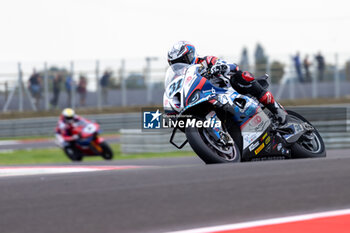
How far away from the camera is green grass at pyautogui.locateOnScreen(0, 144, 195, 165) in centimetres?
1364

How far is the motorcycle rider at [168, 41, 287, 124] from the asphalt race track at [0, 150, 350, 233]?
104 cm

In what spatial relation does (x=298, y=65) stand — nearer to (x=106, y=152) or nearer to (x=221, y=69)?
(x=106, y=152)

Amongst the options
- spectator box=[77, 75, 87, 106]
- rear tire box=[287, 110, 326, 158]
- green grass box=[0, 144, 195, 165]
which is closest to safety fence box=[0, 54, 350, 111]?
spectator box=[77, 75, 87, 106]

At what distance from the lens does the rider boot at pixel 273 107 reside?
604 cm

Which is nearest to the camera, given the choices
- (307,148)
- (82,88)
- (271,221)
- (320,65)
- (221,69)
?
(271,221)

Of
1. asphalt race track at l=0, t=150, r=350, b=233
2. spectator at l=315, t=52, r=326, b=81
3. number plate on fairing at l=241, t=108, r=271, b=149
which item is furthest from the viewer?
spectator at l=315, t=52, r=326, b=81

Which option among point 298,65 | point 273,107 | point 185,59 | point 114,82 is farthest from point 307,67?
point 185,59

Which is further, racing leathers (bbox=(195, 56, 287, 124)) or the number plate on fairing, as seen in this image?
the number plate on fairing

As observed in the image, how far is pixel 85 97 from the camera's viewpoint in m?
21.4

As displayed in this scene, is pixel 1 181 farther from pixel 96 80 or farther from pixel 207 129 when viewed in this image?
pixel 96 80

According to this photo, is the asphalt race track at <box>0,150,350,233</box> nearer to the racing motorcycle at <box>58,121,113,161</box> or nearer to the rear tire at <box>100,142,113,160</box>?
the rear tire at <box>100,142,113,160</box>

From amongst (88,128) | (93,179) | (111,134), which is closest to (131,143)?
(88,128)

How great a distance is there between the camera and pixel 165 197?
4203 mm

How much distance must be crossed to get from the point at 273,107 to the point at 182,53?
1098 mm
